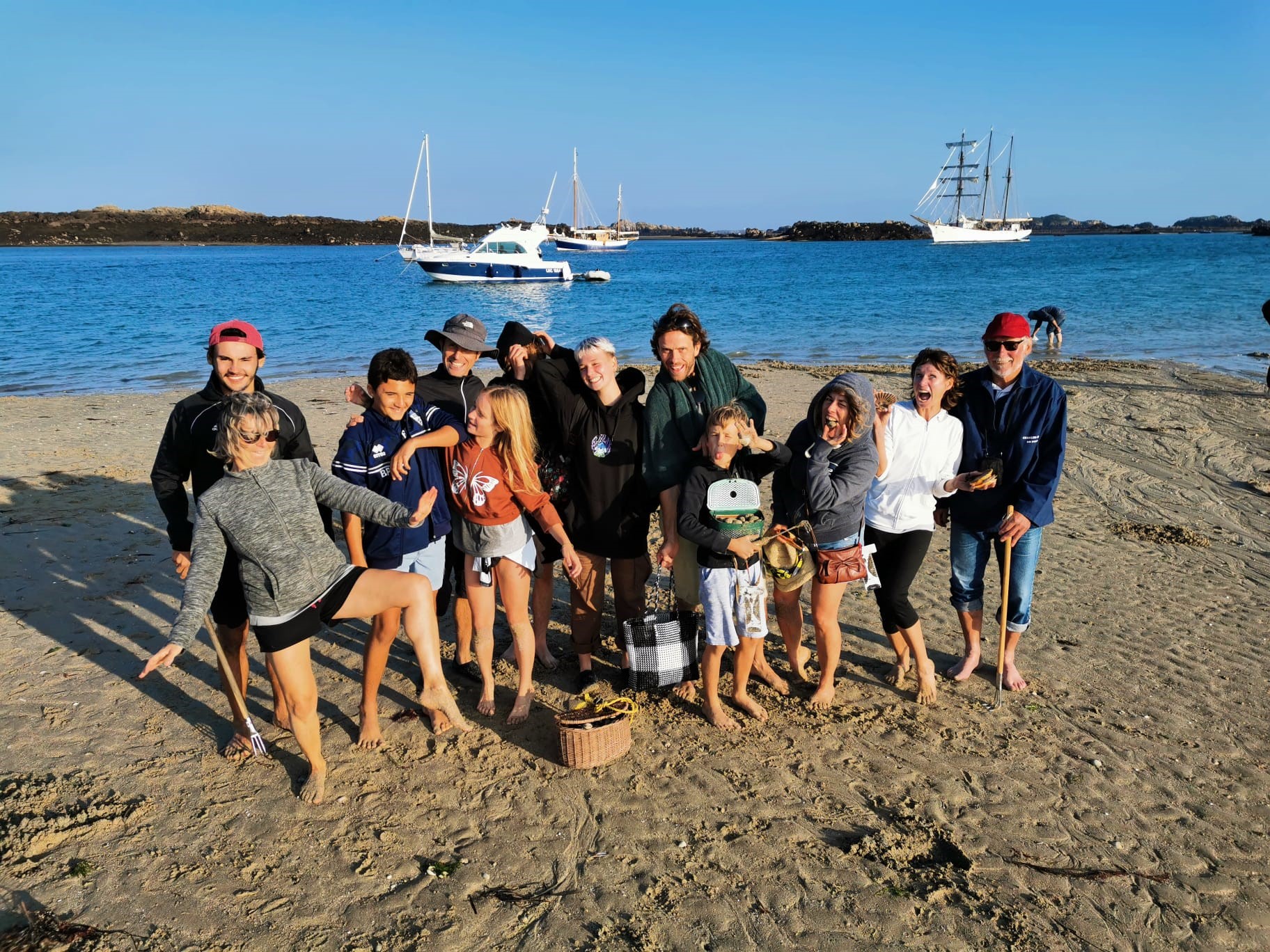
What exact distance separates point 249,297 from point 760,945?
146 feet

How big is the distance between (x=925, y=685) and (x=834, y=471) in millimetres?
1521

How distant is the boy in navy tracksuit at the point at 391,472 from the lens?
4207 mm

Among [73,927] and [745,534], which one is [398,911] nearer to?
[73,927]

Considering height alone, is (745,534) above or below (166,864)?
above

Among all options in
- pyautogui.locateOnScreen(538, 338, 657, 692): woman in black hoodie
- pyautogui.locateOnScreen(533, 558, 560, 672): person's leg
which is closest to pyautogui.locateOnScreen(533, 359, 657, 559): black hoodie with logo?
pyautogui.locateOnScreen(538, 338, 657, 692): woman in black hoodie

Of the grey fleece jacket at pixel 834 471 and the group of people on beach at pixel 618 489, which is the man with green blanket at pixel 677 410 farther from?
the grey fleece jacket at pixel 834 471

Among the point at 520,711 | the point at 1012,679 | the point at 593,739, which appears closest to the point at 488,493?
the point at 520,711

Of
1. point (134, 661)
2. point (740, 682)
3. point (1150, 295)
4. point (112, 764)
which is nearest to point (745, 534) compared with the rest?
point (740, 682)

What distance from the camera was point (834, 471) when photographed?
428cm

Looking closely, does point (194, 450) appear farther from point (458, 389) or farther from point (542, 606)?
→ point (542, 606)

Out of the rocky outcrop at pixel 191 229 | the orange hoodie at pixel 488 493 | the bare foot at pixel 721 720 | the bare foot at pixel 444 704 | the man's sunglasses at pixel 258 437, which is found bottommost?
the bare foot at pixel 721 720

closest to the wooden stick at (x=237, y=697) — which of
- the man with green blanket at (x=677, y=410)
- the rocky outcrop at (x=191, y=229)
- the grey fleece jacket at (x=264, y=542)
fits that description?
the grey fleece jacket at (x=264, y=542)

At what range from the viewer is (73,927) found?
3.15 m

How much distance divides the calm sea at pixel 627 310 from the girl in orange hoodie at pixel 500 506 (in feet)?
50.8
